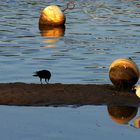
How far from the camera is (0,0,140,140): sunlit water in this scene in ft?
52.9

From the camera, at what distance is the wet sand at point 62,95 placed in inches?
762

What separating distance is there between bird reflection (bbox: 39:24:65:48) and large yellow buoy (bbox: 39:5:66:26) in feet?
1.06

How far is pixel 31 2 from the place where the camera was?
2805 inches

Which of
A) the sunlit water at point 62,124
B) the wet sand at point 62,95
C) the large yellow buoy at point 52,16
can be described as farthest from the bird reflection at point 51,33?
the sunlit water at point 62,124

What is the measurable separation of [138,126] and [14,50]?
58.6 feet

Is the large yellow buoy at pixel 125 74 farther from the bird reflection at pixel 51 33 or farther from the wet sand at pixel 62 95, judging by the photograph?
the bird reflection at pixel 51 33

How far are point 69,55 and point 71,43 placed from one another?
5621mm

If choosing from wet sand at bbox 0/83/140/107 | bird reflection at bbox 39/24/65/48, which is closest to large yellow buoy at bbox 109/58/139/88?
wet sand at bbox 0/83/140/107

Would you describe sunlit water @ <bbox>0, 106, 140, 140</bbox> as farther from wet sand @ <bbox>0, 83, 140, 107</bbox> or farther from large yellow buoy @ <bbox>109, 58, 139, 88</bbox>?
large yellow buoy @ <bbox>109, 58, 139, 88</bbox>

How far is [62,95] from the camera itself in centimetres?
2005

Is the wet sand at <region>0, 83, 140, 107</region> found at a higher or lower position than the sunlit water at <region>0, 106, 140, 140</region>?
lower

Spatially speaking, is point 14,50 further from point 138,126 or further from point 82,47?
point 138,126

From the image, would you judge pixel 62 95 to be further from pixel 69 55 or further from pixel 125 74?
pixel 69 55

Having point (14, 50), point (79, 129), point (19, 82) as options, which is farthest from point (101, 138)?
point (14, 50)
